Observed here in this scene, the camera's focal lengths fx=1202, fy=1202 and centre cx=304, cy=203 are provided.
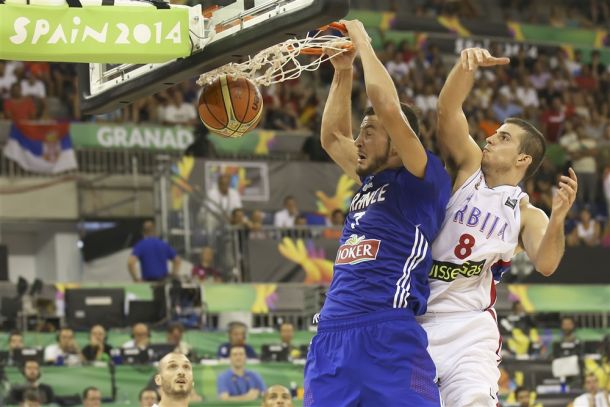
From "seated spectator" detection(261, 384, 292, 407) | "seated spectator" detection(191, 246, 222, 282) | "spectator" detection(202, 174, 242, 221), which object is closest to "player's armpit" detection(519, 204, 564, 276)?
"seated spectator" detection(261, 384, 292, 407)

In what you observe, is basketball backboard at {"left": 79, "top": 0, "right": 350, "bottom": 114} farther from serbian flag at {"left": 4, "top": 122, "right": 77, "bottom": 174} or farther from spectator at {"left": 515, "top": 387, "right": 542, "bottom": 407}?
serbian flag at {"left": 4, "top": 122, "right": 77, "bottom": 174}

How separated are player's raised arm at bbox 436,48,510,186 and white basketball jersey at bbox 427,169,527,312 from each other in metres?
0.09

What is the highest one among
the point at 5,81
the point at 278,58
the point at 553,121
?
the point at 5,81

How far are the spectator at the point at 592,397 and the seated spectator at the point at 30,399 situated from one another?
6151 mm

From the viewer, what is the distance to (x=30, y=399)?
12.4 m

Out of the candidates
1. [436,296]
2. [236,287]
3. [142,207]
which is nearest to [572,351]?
[236,287]

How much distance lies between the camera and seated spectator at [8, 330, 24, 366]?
43.9ft

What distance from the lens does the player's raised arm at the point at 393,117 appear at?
579 cm

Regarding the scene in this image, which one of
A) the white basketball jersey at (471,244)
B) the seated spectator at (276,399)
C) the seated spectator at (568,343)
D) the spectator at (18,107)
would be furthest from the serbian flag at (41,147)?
the white basketball jersey at (471,244)

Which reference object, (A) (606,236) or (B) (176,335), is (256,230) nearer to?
(B) (176,335)

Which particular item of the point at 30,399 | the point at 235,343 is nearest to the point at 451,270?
the point at 30,399

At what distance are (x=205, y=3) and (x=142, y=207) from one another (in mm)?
13650

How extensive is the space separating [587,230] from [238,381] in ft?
29.2

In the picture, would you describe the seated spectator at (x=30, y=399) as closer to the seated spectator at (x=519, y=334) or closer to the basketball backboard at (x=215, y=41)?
the basketball backboard at (x=215, y=41)
